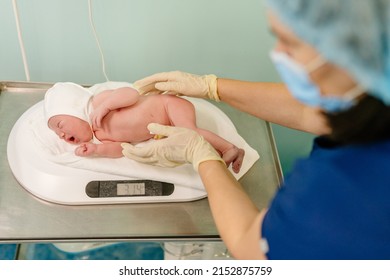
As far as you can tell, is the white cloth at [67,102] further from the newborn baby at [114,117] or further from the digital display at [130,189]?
the digital display at [130,189]

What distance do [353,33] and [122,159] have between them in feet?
2.88

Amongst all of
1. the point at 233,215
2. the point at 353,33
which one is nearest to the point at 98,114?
the point at 233,215

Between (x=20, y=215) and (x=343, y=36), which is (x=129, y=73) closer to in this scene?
(x=20, y=215)

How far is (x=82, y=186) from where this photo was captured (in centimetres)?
130

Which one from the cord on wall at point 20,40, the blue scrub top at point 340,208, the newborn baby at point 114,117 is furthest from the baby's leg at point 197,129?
the cord on wall at point 20,40

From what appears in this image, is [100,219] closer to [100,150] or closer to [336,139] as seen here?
[100,150]

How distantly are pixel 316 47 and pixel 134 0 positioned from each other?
1.14 m

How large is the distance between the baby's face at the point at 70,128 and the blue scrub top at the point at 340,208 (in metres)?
0.79

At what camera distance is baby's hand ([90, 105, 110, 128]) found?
1411 mm

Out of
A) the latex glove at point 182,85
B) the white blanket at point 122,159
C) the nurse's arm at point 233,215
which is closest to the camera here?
the nurse's arm at point 233,215

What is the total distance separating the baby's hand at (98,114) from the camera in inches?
55.6

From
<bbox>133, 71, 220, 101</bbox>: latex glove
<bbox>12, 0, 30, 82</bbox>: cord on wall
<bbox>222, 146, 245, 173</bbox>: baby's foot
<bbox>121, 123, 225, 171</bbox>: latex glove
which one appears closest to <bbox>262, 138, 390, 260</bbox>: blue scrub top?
<bbox>121, 123, 225, 171</bbox>: latex glove

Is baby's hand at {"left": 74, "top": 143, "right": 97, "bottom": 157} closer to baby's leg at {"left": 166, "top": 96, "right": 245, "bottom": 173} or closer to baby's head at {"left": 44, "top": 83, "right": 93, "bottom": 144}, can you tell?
baby's head at {"left": 44, "top": 83, "right": 93, "bottom": 144}

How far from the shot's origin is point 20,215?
1263mm
